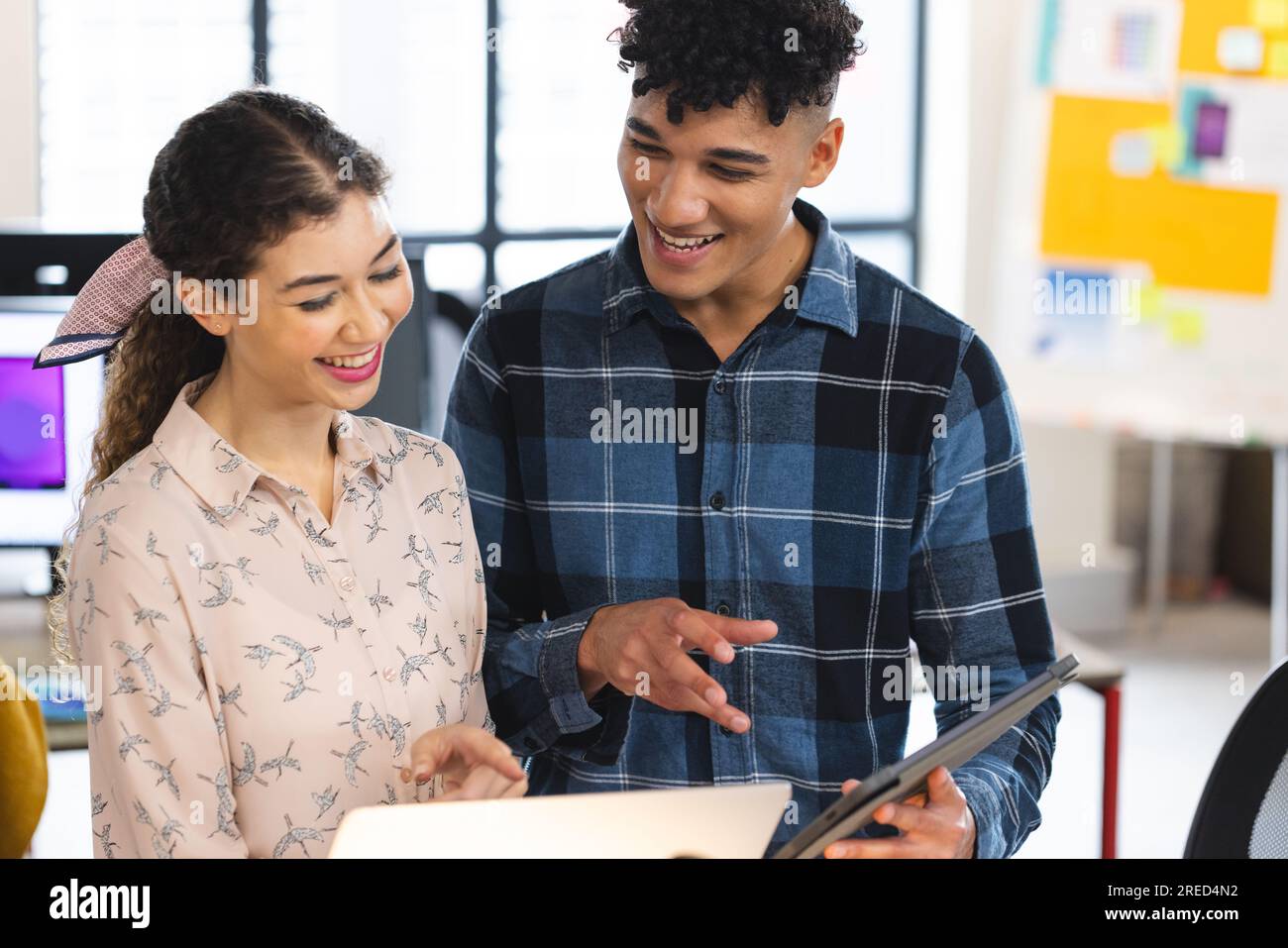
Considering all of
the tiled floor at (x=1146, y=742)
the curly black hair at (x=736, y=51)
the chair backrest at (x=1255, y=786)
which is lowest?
the tiled floor at (x=1146, y=742)

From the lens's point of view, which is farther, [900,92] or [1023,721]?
[900,92]

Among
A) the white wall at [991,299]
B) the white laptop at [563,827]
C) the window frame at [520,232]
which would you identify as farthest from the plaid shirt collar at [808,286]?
the window frame at [520,232]

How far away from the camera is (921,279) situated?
5250 mm

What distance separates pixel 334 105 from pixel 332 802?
4077mm

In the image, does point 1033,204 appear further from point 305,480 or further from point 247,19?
point 305,480

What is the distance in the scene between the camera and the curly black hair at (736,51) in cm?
130

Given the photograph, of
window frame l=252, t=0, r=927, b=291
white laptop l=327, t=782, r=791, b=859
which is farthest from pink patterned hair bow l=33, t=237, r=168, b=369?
window frame l=252, t=0, r=927, b=291

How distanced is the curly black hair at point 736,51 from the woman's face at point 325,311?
302 millimetres

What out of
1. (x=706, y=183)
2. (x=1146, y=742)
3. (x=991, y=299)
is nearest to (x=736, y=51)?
(x=706, y=183)

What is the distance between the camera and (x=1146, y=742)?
4.10m

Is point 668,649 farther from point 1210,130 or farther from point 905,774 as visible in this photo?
point 1210,130

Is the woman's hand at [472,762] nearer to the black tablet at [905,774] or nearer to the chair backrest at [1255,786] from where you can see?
the black tablet at [905,774]

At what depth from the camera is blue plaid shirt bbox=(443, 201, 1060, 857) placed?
1421 mm

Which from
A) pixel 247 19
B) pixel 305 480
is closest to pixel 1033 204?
pixel 247 19
